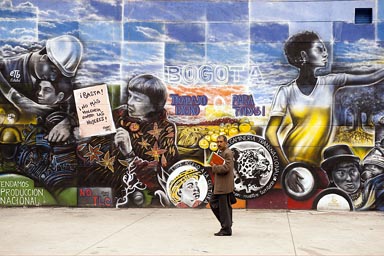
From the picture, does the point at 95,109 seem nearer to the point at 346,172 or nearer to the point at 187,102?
the point at 187,102

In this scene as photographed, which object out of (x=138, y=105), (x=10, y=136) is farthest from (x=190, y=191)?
(x=10, y=136)

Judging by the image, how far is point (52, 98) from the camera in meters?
12.8

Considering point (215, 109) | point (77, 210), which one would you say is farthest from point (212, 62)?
point (77, 210)

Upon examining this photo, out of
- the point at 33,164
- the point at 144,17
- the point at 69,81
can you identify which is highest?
the point at 144,17

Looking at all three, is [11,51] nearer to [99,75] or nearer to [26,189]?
[99,75]

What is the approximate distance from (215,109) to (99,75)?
2.56 meters

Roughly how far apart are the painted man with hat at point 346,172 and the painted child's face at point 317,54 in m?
1.78

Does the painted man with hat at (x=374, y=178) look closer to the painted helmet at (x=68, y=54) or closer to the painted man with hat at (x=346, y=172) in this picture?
the painted man with hat at (x=346, y=172)

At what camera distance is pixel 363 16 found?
41.1 ft

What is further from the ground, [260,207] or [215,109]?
[215,109]

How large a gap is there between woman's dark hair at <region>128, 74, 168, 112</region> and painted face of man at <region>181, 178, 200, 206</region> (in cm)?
168

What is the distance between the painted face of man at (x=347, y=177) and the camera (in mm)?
12406

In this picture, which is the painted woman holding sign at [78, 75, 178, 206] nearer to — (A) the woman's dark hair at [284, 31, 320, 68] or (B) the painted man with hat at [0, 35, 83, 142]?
(B) the painted man with hat at [0, 35, 83, 142]

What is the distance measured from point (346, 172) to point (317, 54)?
2.52m
